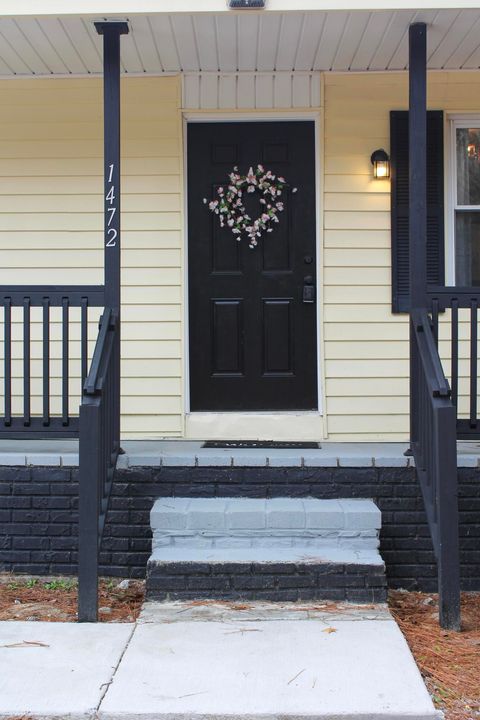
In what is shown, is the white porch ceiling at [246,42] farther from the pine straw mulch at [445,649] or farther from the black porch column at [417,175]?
the pine straw mulch at [445,649]

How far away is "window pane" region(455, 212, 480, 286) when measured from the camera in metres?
5.30

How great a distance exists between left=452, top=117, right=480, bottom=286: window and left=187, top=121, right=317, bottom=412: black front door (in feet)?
3.26

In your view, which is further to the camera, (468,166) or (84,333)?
(468,166)

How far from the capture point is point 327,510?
13.3 ft

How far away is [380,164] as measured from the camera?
5.21 metres

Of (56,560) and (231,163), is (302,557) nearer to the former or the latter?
(56,560)

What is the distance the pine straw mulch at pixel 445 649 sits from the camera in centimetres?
297

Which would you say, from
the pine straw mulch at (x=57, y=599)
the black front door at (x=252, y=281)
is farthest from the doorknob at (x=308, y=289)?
the pine straw mulch at (x=57, y=599)

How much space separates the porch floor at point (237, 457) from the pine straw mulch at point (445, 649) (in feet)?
2.49

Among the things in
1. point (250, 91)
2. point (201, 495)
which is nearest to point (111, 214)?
point (250, 91)

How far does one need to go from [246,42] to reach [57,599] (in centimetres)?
344

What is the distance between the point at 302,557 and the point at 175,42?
3130 millimetres

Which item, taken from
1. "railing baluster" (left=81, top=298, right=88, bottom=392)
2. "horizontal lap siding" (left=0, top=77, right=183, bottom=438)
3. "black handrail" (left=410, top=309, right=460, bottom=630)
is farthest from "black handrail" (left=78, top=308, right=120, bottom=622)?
"black handrail" (left=410, top=309, right=460, bottom=630)

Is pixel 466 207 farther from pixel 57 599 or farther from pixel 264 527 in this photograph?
pixel 57 599
